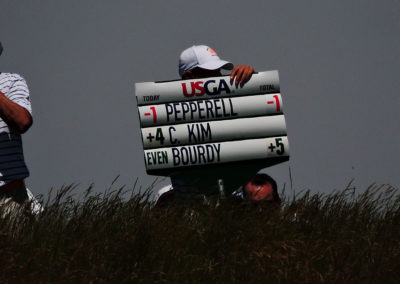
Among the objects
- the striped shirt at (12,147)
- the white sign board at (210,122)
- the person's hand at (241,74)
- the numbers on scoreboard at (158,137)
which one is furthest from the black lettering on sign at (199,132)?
the striped shirt at (12,147)

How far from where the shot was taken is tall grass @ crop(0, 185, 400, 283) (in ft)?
21.6

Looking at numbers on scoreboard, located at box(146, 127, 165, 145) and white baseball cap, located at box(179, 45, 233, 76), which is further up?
white baseball cap, located at box(179, 45, 233, 76)

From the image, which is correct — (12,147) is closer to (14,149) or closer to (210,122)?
(14,149)

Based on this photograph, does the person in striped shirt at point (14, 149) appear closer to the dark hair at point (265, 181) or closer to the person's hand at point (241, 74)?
the person's hand at point (241, 74)

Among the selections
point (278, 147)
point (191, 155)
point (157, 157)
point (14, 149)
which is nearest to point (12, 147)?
point (14, 149)

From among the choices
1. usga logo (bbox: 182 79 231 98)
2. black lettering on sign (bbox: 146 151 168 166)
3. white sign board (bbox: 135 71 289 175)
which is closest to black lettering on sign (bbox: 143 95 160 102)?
white sign board (bbox: 135 71 289 175)

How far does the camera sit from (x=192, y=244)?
6980mm

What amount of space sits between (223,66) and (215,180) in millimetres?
814

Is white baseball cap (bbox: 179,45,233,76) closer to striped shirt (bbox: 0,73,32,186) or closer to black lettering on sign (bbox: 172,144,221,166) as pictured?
black lettering on sign (bbox: 172,144,221,166)

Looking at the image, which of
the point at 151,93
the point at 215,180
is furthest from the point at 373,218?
the point at 151,93

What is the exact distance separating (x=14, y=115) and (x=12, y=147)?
0.28 metres

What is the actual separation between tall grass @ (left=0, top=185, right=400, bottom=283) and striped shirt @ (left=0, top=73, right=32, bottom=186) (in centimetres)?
40

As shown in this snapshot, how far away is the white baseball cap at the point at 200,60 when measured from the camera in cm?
798

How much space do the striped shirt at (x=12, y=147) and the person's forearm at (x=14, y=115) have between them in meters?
0.09
